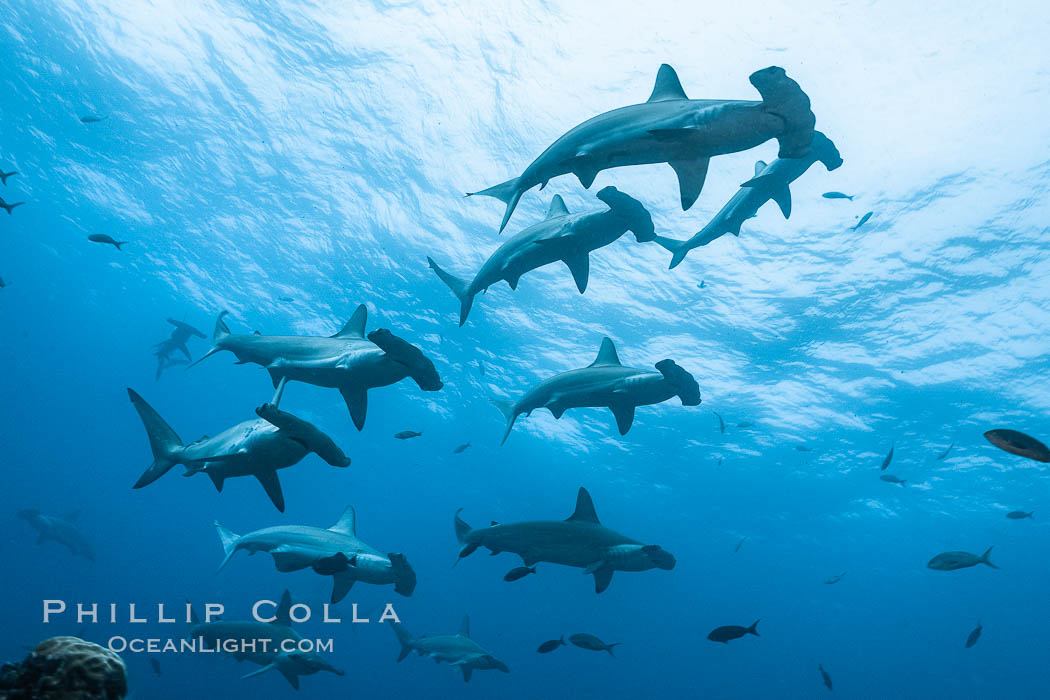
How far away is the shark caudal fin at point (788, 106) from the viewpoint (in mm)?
3510

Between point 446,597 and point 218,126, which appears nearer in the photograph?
point 218,126

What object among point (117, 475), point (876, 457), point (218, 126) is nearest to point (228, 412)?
point (218, 126)

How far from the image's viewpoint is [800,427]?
88.5 ft

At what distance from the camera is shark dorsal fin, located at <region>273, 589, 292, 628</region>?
9.98 meters

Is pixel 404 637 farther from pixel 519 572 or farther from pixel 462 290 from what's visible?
pixel 462 290

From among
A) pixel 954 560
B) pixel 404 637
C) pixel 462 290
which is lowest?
pixel 954 560

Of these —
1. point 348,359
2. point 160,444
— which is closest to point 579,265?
point 348,359

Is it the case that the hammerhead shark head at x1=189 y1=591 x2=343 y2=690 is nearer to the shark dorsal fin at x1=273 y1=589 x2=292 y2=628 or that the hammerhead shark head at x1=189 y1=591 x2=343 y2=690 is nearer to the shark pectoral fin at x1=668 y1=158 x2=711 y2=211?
the shark dorsal fin at x1=273 y1=589 x2=292 y2=628

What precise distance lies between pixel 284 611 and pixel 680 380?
8.70 meters

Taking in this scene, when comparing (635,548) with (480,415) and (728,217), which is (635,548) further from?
(480,415)

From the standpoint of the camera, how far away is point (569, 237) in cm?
614

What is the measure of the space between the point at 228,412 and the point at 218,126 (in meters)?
34.8

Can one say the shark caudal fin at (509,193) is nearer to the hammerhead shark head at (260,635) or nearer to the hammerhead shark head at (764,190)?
the hammerhead shark head at (764,190)

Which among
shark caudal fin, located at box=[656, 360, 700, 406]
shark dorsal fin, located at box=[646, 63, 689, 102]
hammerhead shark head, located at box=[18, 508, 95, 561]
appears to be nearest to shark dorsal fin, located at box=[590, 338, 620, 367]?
shark caudal fin, located at box=[656, 360, 700, 406]
